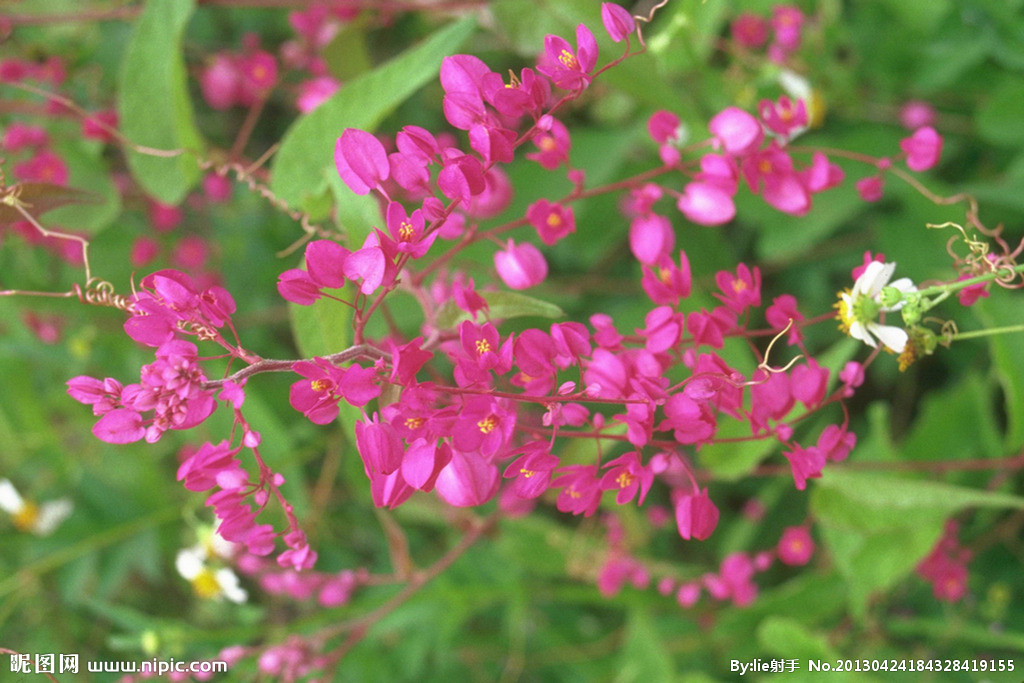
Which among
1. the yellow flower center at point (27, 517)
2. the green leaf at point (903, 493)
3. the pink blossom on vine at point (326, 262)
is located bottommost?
the yellow flower center at point (27, 517)

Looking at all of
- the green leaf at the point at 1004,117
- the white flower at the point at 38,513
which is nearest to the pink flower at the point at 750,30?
the green leaf at the point at 1004,117

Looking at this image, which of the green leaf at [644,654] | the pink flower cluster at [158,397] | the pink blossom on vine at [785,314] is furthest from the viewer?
the green leaf at [644,654]

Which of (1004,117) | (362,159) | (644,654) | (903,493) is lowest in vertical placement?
(644,654)

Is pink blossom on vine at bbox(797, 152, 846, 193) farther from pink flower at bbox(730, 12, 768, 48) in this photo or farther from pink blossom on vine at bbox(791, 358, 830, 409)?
pink flower at bbox(730, 12, 768, 48)

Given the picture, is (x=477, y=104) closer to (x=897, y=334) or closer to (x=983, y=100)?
(x=897, y=334)

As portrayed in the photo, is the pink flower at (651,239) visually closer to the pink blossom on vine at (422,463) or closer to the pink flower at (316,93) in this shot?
the pink blossom on vine at (422,463)

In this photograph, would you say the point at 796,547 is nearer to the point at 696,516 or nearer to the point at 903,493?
the point at 903,493

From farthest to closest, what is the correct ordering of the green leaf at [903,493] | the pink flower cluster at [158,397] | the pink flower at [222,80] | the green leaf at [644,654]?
the pink flower at [222,80] < the green leaf at [644,654] < the green leaf at [903,493] < the pink flower cluster at [158,397]

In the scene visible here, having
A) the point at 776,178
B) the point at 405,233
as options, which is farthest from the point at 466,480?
the point at 776,178
